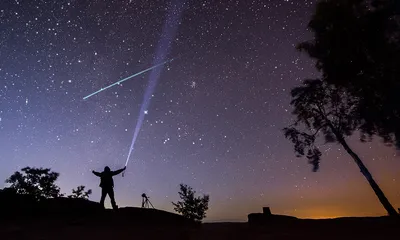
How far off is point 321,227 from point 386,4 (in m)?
11.8

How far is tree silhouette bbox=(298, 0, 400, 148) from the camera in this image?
15.1 meters

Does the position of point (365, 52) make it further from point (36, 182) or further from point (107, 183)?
point (36, 182)

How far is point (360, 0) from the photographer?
1603cm

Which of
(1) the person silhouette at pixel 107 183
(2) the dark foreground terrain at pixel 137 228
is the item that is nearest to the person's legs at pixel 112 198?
(1) the person silhouette at pixel 107 183

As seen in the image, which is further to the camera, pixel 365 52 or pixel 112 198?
pixel 365 52

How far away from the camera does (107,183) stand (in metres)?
13.0

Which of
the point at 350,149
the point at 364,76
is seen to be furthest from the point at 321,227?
the point at 350,149

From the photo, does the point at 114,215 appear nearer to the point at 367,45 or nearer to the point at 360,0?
the point at 367,45

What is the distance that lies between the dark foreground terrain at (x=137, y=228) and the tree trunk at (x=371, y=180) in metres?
7.66

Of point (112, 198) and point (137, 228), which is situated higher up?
point (112, 198)

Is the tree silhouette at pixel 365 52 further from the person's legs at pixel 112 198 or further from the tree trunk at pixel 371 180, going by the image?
the person's legs at pixel 112 198

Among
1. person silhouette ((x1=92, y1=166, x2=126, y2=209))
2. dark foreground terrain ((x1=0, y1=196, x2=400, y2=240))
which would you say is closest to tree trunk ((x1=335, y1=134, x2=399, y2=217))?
dark foreground terrain ((x1=0, y1=196, x2=400, y2=240))

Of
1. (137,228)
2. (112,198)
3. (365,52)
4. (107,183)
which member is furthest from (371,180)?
(107,183)

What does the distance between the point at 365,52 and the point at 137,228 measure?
573 inches
